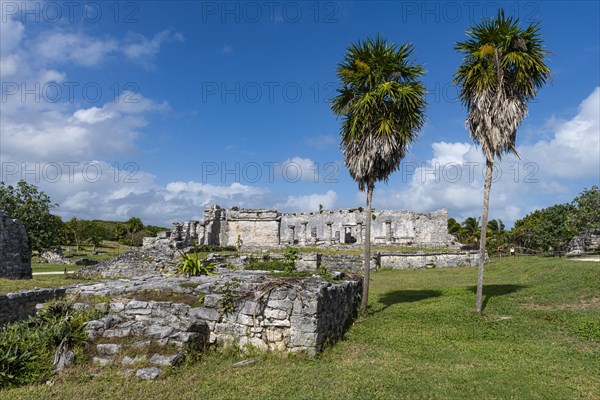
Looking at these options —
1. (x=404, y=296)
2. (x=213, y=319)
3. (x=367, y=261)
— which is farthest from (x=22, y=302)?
(x=404, y=296)

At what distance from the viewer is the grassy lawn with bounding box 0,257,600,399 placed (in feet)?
20.1

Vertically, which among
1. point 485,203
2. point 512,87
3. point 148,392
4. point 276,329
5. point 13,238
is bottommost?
point 148,392

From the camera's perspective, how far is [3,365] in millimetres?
6840

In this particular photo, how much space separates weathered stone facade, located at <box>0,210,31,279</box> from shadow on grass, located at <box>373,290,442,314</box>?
1644 cm

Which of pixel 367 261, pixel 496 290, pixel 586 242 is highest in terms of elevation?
pixel 586 242

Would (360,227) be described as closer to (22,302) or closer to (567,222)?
(567,222)

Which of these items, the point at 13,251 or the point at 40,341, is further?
the point at 13,251

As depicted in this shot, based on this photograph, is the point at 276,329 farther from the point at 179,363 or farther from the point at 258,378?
the point at 179,363

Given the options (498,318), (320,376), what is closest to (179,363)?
(320,376)

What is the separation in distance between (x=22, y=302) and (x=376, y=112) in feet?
37.4

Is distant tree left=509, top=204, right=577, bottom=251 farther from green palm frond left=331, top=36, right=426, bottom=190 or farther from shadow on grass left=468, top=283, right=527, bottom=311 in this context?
green palm frond left=331, top=36, right=426, bottom=190

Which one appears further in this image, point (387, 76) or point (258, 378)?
point (387, 76)

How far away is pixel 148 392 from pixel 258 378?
1740 millimetres

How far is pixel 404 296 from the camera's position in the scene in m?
16.4
